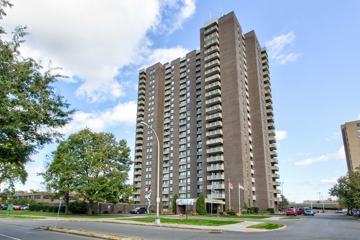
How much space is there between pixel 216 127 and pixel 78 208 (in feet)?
142

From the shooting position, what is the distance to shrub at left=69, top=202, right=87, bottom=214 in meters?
54.8

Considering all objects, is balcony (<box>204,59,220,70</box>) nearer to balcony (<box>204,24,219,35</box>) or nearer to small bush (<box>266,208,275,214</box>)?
balcony (<box>204,24,219,35</box>)

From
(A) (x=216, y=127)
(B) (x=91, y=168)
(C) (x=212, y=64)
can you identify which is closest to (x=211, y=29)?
(C) (x=212, y=64)

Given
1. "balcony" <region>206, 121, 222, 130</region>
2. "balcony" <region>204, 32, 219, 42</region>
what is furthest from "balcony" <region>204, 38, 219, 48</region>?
"balcony" <region>206, 121, 222, 130</region>

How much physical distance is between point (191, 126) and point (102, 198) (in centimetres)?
5288

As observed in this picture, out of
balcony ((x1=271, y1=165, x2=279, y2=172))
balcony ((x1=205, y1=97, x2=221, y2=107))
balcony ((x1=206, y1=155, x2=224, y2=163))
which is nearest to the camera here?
balcony ((x1=206, y1=155, x2=224, y2=163))

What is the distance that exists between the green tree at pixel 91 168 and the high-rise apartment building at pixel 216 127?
27370 millimetres

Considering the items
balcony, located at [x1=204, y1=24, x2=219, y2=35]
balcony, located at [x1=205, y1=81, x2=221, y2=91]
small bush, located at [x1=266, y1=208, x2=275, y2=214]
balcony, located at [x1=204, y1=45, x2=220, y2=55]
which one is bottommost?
small bush, located at [x1=266, y1=208, x2=275, y2=214]

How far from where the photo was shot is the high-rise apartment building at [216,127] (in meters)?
77.8

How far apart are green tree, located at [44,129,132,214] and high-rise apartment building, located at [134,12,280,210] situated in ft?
89.8

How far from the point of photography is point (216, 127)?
8344 cm

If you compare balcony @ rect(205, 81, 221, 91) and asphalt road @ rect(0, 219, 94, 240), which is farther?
balcony @ rect(205, 81, 221, 91)

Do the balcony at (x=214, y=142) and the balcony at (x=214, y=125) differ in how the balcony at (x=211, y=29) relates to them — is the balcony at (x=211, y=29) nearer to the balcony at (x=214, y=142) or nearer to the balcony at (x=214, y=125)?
the balcony at (x=214, y=125)

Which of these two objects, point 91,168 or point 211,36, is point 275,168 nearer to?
point 211,36
